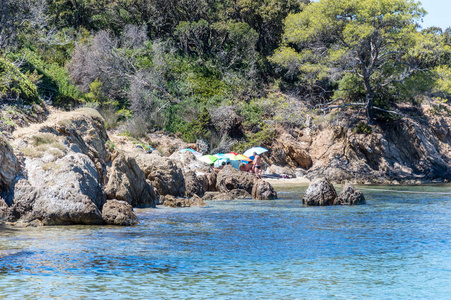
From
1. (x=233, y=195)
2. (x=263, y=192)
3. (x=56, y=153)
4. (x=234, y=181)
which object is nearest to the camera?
(x=56, y=153)

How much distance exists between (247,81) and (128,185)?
24.5 m

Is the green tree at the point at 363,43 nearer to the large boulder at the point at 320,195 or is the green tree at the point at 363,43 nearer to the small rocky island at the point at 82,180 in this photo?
the small rocky island at the point at 82,180

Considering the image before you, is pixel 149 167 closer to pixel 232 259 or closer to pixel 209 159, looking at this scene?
pixel 209 159

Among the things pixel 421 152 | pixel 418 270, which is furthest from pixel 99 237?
pixel 421 152

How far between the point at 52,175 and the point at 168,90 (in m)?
24.5

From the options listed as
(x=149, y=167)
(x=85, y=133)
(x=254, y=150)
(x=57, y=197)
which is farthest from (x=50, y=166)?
(x=254, y=150)

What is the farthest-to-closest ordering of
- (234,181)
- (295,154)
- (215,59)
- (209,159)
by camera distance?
(215,59)
(295,154)
(209,159)
(234,181)

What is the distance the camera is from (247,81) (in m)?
38.8

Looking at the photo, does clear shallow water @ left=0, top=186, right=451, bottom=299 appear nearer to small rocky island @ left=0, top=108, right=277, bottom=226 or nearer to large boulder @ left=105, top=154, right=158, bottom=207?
small rocky island @ left=0, top=108, right=277, bottom=226

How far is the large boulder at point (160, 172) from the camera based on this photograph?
1912 cm

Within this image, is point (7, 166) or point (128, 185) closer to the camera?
point (7, 166)

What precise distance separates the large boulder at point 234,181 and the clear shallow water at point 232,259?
309 inches

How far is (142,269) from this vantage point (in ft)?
25.4

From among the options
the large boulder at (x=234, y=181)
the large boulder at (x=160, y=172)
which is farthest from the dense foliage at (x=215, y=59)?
the large boulder at (x=234, y=181)
